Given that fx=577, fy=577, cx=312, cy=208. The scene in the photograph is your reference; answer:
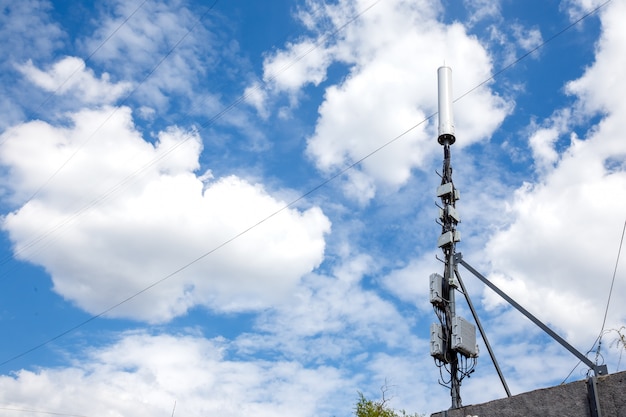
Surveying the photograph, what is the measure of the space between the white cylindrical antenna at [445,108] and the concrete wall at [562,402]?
885 centimetres

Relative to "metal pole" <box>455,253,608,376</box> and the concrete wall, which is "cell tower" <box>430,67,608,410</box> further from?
the concrete wall

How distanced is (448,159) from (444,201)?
135cm

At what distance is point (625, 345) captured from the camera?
9969 mm

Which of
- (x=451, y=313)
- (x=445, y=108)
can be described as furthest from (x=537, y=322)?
(x=445, y=108)

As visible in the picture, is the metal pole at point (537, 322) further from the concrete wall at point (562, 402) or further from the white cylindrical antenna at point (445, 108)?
the white cylindrical antenna at point (445, 108)

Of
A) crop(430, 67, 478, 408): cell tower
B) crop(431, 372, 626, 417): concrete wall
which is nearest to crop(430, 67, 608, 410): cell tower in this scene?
crop(430, 67, 478, 408): cell tower

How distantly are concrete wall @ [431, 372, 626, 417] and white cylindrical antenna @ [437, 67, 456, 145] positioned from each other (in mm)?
8853

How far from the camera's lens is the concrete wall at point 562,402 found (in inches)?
308

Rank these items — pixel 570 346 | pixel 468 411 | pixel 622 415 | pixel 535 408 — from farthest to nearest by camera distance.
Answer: pixel 570 346 → pixel 468 411 → pixel 535 408 → pixel 622 415

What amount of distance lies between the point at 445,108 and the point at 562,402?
10340mm

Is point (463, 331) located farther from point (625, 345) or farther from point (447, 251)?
point (625, 345)

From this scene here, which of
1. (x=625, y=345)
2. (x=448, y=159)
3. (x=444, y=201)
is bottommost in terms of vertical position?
(x=625, y=345)

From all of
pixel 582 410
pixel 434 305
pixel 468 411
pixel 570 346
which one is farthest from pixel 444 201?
pixel 582 410

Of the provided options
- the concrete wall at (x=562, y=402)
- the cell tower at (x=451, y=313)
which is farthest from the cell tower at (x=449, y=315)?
the concrete wall at (x=562, y=402)
